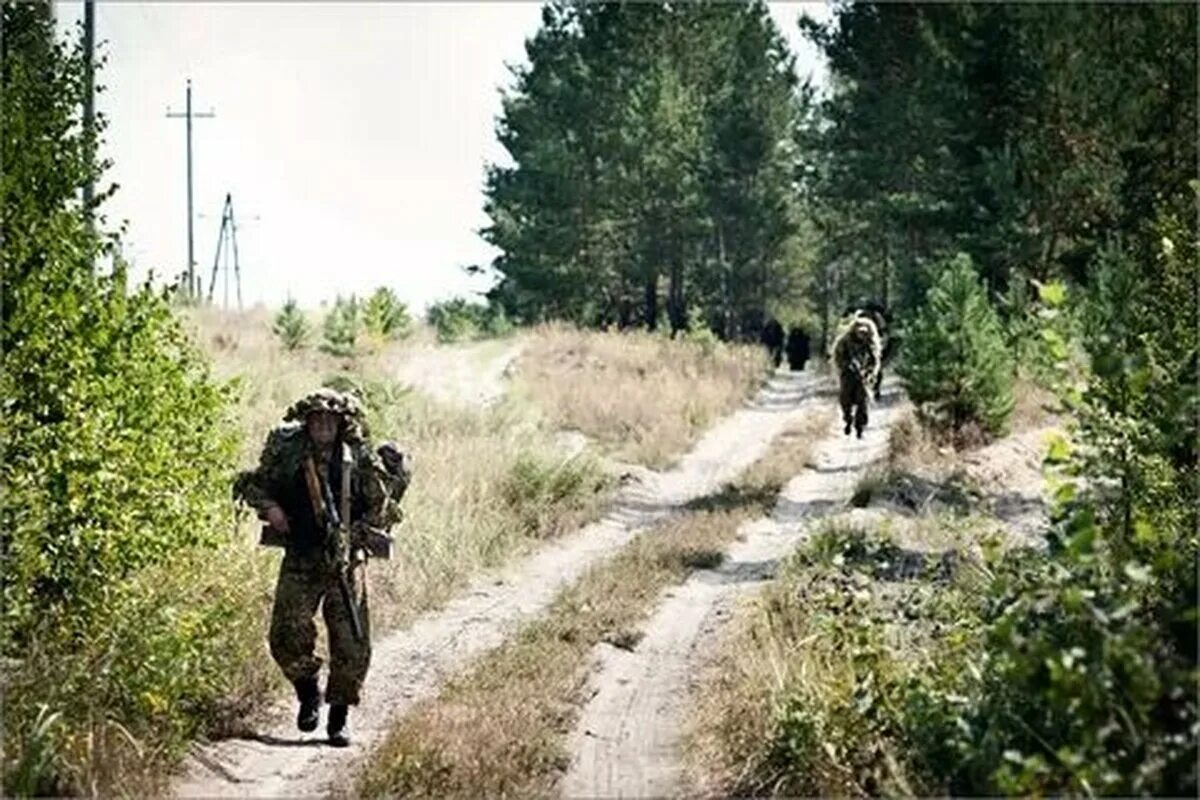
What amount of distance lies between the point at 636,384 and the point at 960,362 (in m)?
9.85

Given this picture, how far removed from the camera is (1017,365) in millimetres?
27156

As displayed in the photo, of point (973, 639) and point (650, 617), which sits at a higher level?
point (973, 639)

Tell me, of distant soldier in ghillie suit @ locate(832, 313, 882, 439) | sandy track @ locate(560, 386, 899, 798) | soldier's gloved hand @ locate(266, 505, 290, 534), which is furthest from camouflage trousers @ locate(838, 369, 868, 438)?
soldier's gloved hand @ locate(266, 505, 290, 534)

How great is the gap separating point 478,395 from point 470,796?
20.3m

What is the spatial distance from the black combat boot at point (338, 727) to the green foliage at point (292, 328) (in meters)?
20.8

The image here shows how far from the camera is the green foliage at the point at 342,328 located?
29.2 meters

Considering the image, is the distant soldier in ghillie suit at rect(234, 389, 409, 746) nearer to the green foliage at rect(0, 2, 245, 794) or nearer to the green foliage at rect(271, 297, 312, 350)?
the green foliage at rect(0, 2, 245, 794)

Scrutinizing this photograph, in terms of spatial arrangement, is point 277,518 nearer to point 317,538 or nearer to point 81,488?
point 317,538

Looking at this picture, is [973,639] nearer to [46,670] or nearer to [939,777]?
[939,777]

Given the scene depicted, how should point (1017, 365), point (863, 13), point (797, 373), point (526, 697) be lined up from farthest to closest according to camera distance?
point (797, 373) → point (863, 13) → point (1017, 365) → point (526, 697)

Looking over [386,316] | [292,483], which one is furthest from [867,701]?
[386,316]

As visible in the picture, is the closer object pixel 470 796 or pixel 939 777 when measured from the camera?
pixel 939 777

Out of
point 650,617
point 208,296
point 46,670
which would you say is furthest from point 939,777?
point 208,296

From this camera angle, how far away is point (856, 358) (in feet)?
72.8
